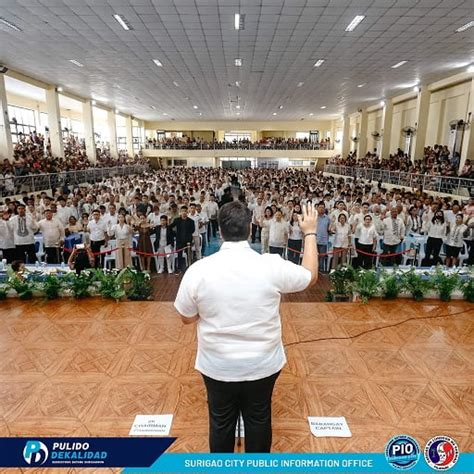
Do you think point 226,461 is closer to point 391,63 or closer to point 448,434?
point 448,434

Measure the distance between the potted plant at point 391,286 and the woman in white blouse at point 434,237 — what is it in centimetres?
304

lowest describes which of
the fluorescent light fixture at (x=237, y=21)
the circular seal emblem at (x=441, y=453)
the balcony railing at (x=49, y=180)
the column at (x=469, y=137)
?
the circular seal emblem at (x=441, y=453)

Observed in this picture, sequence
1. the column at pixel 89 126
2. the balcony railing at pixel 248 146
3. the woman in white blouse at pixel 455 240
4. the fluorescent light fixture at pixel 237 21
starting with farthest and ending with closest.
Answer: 1. the balcony railing at pixel 248 146
2. the column at pixel 89 126
3. the fluorescent light fixture at pixel 237 21
4. the woman in white blouse at pixel 455 240

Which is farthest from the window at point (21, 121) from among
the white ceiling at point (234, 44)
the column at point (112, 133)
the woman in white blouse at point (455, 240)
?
the woman in white blouse at point (455, 240)

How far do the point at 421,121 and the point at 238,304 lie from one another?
19.7 m

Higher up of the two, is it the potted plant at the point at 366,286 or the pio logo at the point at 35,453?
the pio logo at the point at 35,453

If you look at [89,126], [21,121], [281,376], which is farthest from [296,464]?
[21,121]

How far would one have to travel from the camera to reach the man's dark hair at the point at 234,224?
1841 mm

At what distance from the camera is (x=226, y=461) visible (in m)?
1.66

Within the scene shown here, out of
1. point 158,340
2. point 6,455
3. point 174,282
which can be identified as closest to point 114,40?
point 174,282

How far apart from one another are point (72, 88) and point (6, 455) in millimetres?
20300

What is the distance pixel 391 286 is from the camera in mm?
5645

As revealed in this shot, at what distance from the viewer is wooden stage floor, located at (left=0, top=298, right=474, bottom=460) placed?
3.04 metres

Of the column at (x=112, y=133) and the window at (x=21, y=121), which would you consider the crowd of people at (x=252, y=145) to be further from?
the window at (x=21, y=121)
